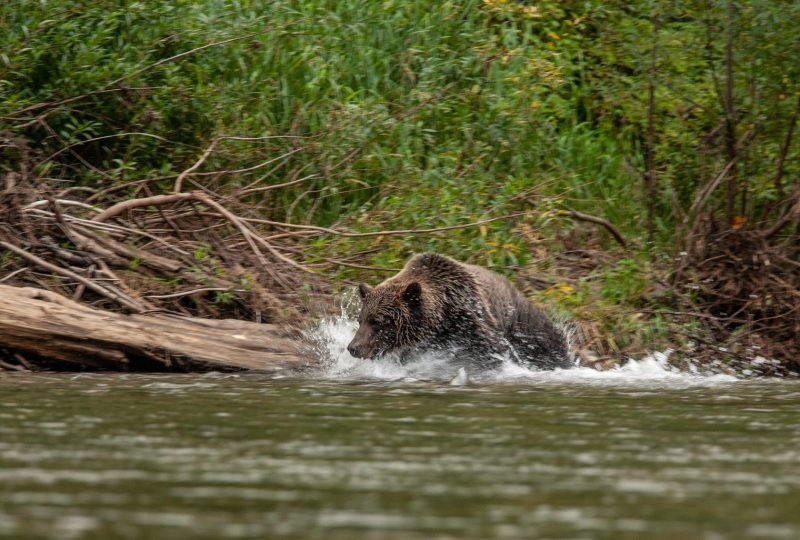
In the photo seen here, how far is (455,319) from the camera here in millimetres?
9344

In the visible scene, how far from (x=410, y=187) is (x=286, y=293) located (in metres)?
2.34

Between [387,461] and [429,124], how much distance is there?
8847mm

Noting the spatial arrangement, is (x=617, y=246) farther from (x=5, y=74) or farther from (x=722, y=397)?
(x=5, y=74)

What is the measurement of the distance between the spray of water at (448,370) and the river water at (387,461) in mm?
762

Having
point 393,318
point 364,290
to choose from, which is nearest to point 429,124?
point 364,290

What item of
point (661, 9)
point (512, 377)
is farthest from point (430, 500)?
point (661, 9)

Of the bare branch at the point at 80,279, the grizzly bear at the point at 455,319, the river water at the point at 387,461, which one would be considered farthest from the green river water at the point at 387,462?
the grizzly bear at the point at 455,319

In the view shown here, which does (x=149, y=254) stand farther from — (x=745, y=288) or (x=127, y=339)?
(x=745, y=288)

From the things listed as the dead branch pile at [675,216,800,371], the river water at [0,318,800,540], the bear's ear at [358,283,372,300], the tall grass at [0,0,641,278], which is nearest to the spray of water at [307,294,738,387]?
the bear's ear at [358,283,372,300]

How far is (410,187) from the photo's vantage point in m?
11.8

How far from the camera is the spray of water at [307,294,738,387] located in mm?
8695

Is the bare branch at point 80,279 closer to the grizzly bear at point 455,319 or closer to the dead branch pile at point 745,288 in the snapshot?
the grizzly bear at point 455,319

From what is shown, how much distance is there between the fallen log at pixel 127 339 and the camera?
8.13 m

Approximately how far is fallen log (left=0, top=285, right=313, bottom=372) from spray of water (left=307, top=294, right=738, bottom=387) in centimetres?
43
